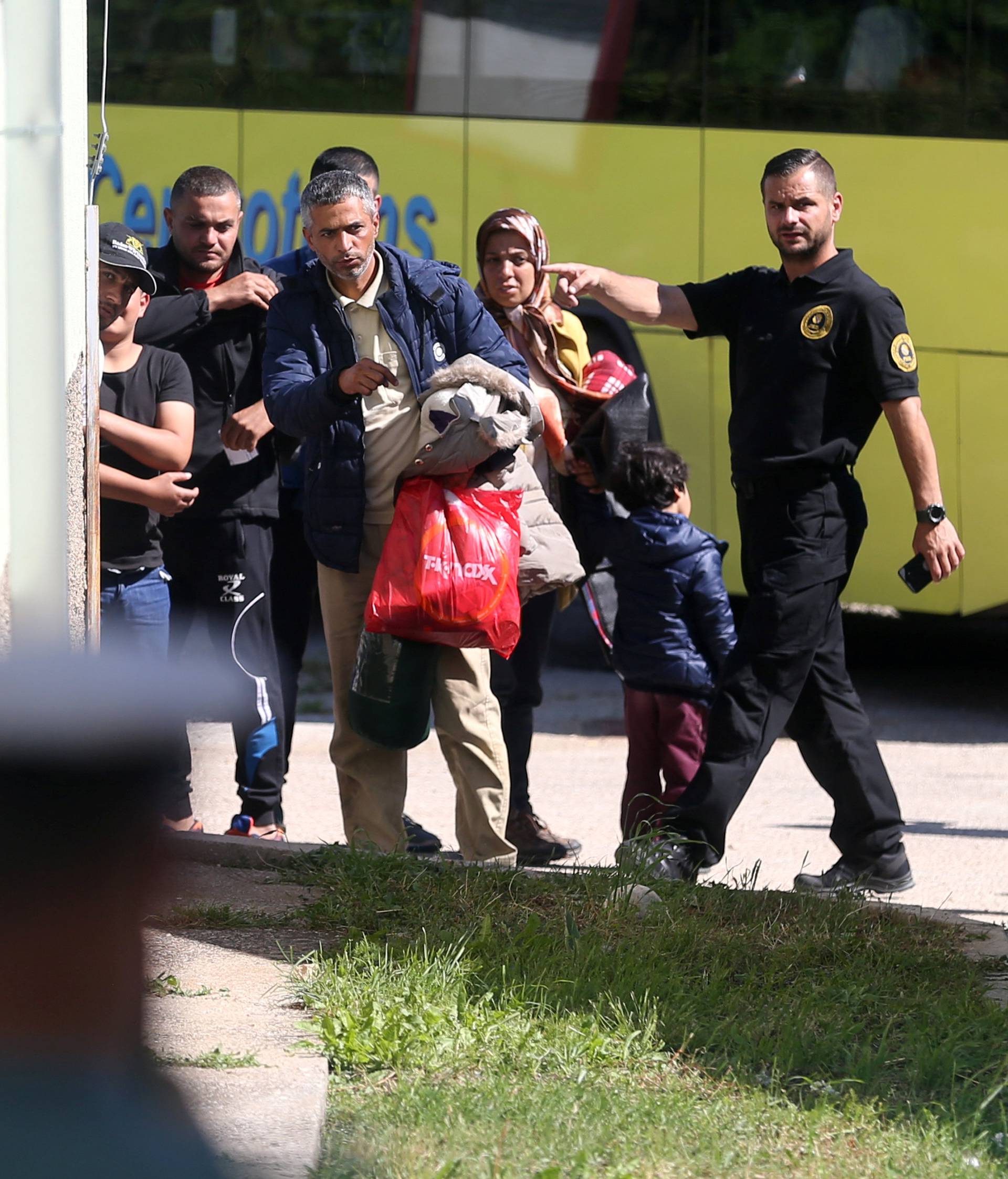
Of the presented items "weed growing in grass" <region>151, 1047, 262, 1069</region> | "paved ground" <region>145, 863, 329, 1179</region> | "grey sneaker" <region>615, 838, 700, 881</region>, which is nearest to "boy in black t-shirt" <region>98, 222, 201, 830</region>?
"paved ground" <region>145, 863, 329, 1179</region>

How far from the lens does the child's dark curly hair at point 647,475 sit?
5.44 m

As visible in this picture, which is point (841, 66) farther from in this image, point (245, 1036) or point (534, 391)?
point (245, 1036)

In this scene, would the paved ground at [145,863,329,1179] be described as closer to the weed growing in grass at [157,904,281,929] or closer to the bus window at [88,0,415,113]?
the weed growing in grass at [157,904,281,929]

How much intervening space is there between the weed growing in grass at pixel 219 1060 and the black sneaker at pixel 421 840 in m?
2.30

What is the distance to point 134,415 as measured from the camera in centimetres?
508

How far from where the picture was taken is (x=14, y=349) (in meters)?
3.69

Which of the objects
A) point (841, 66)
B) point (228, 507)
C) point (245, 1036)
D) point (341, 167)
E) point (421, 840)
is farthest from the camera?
point (841, 66)

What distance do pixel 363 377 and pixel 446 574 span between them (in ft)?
1.80

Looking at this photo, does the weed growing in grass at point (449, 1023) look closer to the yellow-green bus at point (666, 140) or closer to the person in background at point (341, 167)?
the person in background at point (341, 167)

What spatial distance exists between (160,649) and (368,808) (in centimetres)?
76

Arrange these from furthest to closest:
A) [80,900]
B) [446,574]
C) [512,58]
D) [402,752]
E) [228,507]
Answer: [512,58] < [228,507] < [402,752] < [446,574] < [80,900]

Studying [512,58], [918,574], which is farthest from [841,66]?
[918,574]

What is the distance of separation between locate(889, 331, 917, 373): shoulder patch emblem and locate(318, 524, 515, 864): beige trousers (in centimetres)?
139

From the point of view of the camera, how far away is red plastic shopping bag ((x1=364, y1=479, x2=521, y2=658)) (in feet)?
14.7
